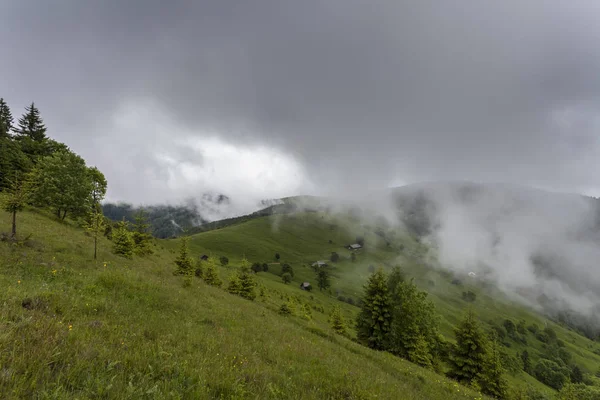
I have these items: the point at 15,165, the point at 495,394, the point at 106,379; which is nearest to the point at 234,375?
the point at 106,379

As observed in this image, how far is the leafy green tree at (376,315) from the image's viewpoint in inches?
1400

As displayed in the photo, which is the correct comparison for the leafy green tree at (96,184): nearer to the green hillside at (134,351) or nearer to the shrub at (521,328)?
the green hillside at (134,351)

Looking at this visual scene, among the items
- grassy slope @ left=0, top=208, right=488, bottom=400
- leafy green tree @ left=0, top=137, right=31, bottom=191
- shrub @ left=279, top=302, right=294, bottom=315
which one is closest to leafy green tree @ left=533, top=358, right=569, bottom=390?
shrub @ left=279, top=302, right=294, bottom=315

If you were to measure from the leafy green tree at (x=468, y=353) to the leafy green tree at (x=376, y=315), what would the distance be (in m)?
8.66

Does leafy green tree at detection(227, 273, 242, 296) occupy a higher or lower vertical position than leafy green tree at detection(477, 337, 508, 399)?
higher

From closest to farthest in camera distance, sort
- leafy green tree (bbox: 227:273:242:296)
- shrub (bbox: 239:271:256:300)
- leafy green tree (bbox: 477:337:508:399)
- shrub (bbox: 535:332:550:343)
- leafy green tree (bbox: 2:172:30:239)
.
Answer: leafy green tree (bbox: 2:172:30:239) < leafy green tree (bbox: 477:337:508:399) < leafy green tree (bbox: 227:273:242:296) < shrub (bbox: 239:271:256:300) < shrub (bbox: 535:332:550:343)

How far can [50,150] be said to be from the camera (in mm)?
51594

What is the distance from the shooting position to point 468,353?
33031 millimetres

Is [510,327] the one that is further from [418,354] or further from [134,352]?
[134,352]

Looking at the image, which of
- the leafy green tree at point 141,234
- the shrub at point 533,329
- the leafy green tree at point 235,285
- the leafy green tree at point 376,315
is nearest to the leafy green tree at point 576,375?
the shrub at point 533,329

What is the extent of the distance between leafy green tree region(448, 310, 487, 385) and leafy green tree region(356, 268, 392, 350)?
8.66 m

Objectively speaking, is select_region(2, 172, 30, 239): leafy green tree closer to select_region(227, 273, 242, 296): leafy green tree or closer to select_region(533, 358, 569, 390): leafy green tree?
select_region(227, 273, 242, 296): leafy green tree

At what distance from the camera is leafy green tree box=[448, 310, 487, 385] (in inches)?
1266

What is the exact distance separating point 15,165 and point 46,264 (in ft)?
148
